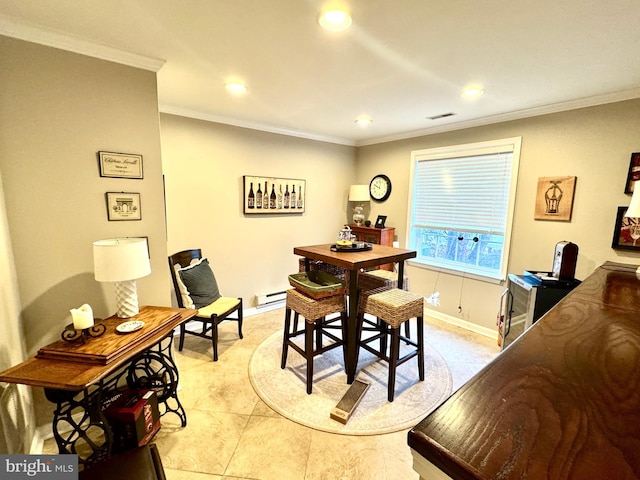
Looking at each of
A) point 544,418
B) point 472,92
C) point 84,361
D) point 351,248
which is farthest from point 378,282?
point 84,361

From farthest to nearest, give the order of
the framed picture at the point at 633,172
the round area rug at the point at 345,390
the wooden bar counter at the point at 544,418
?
1. the framed picture at the point at 633,172
2. the round area rug at the point at 345,390
3. the wooden bar counter at the point at 544,418

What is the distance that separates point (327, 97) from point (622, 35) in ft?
6.39

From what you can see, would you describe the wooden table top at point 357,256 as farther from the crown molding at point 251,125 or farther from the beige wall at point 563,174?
the crown molding at point 251,125

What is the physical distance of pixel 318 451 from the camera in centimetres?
177

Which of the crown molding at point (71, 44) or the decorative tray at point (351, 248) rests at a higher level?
the crown molding at point (71, 44)

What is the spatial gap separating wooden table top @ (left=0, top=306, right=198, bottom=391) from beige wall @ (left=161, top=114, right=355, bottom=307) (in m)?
1.71

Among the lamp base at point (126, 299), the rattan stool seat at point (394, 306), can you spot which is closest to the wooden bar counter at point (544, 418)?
the rattan stool seat at point (394, 306)

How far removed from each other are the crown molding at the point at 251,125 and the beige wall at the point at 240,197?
2.2 inches

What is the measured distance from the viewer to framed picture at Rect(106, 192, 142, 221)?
1949 mm

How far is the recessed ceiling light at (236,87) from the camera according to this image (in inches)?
→ 93.0

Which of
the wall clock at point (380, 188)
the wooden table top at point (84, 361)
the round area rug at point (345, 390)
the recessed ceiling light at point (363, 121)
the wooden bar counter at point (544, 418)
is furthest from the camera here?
the wall clock at point (380, 188)

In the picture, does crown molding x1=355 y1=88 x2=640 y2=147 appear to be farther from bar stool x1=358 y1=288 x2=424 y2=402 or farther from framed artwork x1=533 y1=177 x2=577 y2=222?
bar stool x1=358 y1=288 x2=424 y2=402

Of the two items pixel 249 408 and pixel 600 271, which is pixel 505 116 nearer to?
pixel 600 271

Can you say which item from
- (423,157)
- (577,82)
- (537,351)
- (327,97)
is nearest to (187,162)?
(327,97)
